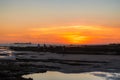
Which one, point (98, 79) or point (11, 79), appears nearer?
point (11, 79)

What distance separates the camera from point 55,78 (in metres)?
30.1

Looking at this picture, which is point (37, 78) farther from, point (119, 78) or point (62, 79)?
point (119, 78)

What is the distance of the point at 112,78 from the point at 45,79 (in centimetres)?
722

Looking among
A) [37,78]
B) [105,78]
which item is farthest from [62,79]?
[105,78]

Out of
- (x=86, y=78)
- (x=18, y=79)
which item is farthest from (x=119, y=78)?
(x=18, y=79)

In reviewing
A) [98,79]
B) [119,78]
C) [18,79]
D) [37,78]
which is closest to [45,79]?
[37,78]

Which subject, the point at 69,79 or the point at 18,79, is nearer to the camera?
the point at 18,79

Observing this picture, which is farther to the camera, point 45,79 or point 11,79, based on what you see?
point 45,79

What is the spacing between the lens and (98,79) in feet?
96.6

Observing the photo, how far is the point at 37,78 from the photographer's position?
97.7ft

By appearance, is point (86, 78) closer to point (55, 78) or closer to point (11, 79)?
point (55, 78)

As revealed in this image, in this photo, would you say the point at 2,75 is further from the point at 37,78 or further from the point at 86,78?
the point at 86,78

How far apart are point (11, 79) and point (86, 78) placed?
845 cm

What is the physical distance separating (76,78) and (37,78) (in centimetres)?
431
